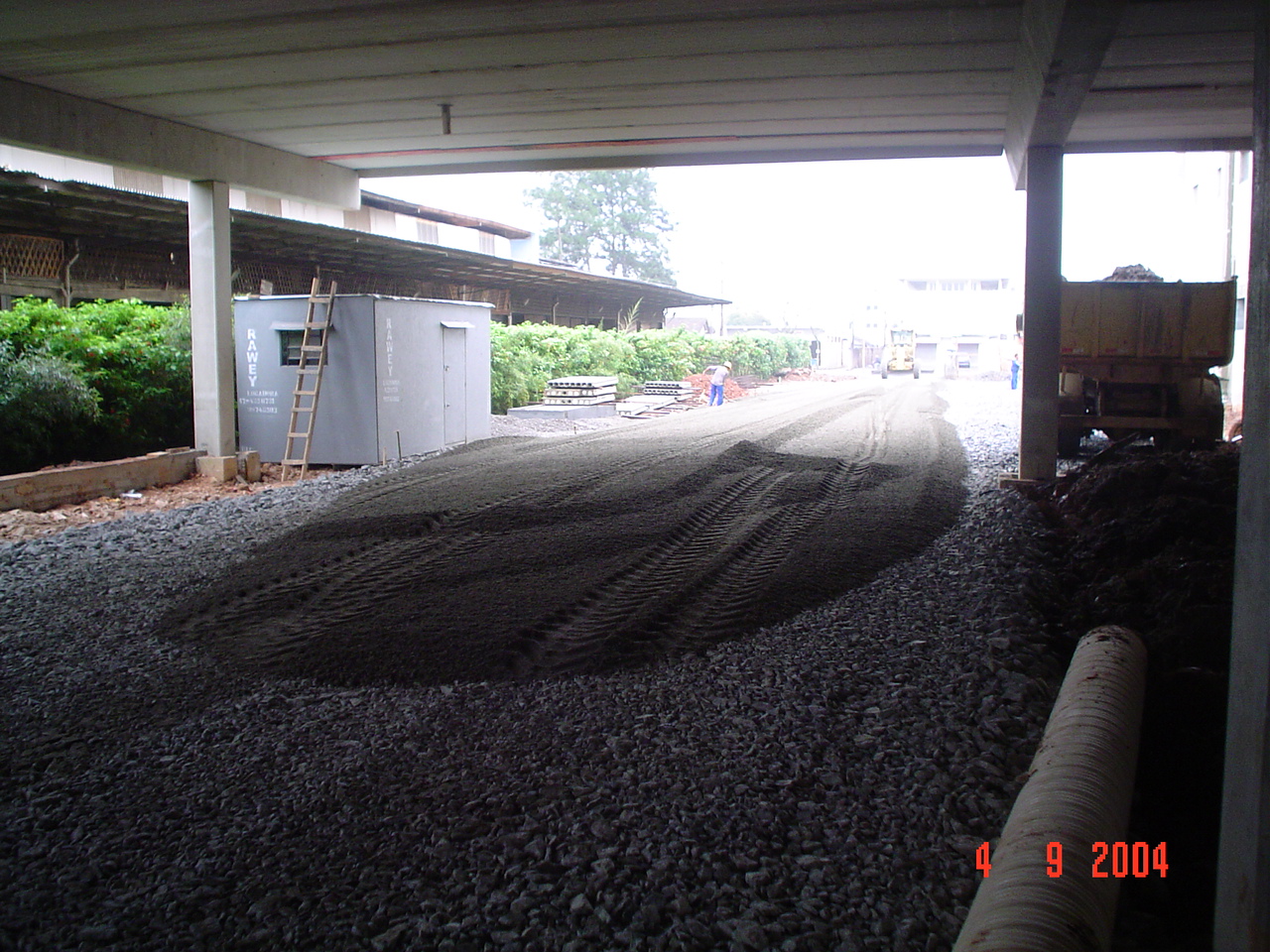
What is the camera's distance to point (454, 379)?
1552 centimetres

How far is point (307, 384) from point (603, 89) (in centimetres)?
649

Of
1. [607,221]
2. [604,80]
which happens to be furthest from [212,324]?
[607,221]

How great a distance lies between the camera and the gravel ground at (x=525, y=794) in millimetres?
3004

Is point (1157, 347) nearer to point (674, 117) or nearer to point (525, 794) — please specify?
point (674, 117)

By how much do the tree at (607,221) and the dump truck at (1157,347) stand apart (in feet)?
223

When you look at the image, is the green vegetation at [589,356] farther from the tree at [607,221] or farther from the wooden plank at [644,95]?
the tree at [607,221]

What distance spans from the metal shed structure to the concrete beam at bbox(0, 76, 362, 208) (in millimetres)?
28

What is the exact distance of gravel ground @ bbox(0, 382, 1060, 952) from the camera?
118 inches

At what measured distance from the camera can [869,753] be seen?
162 inches

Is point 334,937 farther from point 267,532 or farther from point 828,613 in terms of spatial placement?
point 267,532

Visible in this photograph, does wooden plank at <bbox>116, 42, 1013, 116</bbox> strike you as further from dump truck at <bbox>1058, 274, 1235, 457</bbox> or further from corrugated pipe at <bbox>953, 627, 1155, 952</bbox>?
corrugated pipe at <bbox>953, 627, 1155, 952</bbox>

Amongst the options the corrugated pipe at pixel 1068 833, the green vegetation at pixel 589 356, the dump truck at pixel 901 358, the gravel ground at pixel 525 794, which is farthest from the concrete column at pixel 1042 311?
the dump truck at pixel 901 358

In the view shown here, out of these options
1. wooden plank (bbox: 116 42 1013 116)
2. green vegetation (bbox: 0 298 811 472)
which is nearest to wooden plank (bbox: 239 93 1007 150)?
wooden plank (bbox: 116 42 1013 116)
